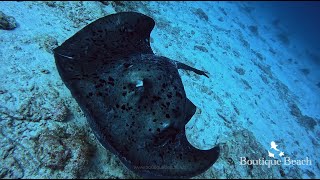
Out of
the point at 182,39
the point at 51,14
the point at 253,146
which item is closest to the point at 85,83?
the point at 253,146

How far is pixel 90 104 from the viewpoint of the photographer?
306cm

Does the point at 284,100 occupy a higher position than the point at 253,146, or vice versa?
the point at 253,146

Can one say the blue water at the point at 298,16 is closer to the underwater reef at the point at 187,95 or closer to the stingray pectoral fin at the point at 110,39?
the underwater reef at the point at 187,95

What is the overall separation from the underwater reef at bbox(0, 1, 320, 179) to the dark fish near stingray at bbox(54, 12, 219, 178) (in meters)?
0.75

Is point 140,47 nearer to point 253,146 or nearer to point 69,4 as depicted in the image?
point 253,146

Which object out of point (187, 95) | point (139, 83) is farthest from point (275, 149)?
point (139, 83)

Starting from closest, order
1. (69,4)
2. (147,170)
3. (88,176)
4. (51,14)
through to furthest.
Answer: (147,170), (88,176), (51,14), (69,4)

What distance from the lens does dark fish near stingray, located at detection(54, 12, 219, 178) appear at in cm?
297

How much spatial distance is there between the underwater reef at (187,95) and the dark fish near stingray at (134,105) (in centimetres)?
75

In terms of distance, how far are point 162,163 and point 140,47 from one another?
2346 mm
